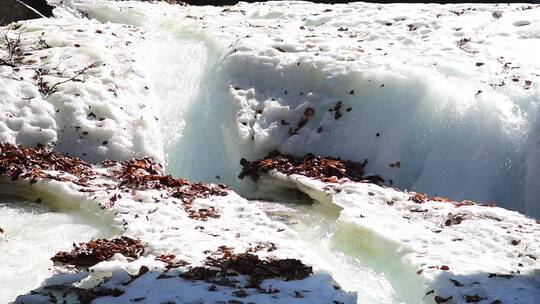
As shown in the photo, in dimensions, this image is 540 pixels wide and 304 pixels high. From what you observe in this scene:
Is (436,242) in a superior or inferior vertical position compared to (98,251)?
inferior

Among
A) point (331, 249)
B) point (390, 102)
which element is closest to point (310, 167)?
point (390, 102)

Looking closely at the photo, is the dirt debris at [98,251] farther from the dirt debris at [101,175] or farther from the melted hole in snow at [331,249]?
the melted hole in snow at [331,249]

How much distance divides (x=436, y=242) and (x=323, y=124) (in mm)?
3425

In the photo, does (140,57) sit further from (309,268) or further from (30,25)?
(309,268)

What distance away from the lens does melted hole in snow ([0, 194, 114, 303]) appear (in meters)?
6.11

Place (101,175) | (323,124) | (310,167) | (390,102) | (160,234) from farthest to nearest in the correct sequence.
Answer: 1. (323,124)
2. (390,102)
3. (310,167)
4. (101,175)
5. (160,234)

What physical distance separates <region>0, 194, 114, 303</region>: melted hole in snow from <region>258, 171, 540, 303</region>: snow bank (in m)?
2.95

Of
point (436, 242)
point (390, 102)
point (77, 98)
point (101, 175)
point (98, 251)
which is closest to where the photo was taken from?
point (98, 251)

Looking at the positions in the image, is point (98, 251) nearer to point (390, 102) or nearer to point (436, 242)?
point (436, 242)

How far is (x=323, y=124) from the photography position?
398 inches

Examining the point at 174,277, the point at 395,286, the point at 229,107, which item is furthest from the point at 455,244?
the point at 229,107

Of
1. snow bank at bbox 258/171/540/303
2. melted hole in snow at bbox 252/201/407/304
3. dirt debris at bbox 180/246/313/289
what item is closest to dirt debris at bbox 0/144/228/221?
melted hole in snow at bbox 252/201/407/304

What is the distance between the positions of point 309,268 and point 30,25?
8.37 metres

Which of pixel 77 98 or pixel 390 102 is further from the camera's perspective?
pixel 390 102
